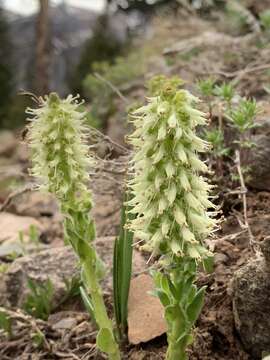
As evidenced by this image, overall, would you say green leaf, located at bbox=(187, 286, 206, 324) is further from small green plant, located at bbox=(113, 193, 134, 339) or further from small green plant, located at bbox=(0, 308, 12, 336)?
small green plant, located at bbox=(0, 308, 12, 336)

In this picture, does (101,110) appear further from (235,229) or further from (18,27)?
(18,27)

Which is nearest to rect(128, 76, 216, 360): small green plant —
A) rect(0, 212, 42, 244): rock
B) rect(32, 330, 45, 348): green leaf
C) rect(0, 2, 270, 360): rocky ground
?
rect(0, 2, 270, 360): rocky ground

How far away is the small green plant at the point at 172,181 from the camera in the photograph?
229 cm

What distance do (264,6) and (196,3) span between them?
3.51 m

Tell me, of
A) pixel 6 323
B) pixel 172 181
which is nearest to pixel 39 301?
pixel 6 323

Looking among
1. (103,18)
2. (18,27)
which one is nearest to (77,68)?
(103,18)

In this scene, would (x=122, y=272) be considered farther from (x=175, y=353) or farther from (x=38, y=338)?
(x=175, y=353)

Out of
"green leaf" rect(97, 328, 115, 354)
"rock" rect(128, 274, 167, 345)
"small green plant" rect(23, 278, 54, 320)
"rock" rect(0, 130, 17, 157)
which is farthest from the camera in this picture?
"rock" rect(0, 130, 17, 157)

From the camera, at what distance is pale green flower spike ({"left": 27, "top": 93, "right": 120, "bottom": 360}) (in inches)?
105

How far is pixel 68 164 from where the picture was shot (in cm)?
269

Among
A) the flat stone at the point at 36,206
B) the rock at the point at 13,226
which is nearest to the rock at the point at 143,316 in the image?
the rock at the point at 13,226

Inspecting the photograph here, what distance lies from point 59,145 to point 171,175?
0.55 metres

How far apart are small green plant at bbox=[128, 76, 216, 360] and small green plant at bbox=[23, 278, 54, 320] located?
1.64 meters

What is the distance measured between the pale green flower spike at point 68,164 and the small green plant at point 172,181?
36cm
